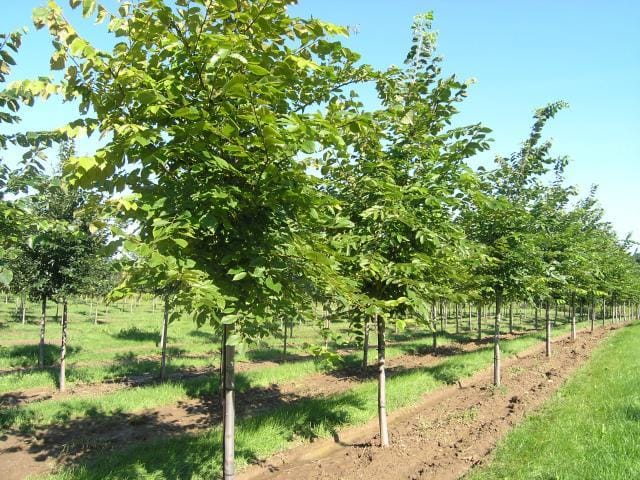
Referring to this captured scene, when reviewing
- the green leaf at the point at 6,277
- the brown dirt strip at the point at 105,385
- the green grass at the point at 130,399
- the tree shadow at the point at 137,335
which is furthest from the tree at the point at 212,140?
the tree shadow at the point at 137,335

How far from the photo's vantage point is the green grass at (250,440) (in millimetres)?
6316

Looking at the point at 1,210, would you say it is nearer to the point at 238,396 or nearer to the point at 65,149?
the point at 238,396

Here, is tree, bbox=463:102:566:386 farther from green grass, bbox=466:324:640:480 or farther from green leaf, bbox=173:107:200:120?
green leaf, bbox=173:107:200:120

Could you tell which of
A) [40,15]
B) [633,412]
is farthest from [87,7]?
[633,412]

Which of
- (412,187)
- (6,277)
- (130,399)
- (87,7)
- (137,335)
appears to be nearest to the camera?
(87,7)

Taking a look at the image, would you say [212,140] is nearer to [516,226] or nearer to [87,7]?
[87,7]

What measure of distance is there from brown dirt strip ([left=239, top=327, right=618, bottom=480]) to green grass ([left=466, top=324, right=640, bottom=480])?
0.53m

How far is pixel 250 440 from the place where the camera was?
7512 millimetres

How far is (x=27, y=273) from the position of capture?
13.8 metres

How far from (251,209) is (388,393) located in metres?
8.68

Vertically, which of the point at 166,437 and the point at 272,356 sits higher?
the point at 166,437

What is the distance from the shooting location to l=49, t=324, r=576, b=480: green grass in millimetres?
6316

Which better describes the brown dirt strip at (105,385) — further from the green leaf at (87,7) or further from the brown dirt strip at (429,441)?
the green leaf at (87,7)

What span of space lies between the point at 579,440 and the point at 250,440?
5042 millimetres
